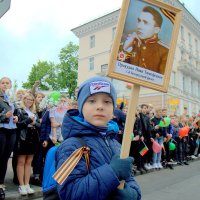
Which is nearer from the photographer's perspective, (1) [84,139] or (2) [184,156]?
(1) [84,139]

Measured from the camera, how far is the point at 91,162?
1.88m

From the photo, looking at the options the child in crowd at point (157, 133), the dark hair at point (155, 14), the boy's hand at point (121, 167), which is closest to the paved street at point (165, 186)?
the child in crowd at point (157, 133)

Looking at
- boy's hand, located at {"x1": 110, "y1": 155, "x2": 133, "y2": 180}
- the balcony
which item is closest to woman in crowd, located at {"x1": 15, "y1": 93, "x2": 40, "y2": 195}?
boy's hand, located at {"x1": 110, "y1": 155, "x2": 133, "y2": 180}

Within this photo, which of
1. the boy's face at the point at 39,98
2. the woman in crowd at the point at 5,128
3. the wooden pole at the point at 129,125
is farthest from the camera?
the boy's face at the point at 39,98

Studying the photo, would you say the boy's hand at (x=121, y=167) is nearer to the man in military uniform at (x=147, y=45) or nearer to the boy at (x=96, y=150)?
the boy at (x=96, y=150)

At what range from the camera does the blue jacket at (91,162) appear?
1.77 m

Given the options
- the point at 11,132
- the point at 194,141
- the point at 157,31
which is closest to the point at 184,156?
the point at 194,141

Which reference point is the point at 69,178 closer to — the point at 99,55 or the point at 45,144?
the point at 45,144

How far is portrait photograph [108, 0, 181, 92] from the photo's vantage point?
7.27 ft

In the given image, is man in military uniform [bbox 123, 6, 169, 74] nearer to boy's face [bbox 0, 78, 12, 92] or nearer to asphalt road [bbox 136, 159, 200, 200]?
boy's face [bbox 0, 78, 12, 92]

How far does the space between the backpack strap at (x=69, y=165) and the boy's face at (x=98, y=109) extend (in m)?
0.26

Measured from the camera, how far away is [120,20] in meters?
2.24

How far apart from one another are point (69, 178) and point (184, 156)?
11.4 metres

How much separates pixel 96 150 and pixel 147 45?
3.11 ft
